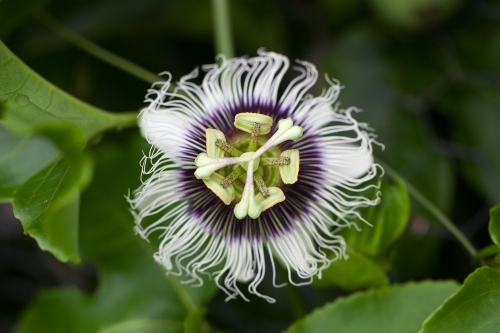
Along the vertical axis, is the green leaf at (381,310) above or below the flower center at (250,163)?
below

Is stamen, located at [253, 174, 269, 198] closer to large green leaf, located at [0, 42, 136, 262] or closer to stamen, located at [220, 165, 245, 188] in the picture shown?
stamen, located at [220, 165, 245, 188]

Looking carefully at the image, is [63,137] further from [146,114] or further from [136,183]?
[136,183]

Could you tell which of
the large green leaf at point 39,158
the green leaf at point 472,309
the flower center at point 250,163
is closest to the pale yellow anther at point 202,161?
the flower center at point 250,163

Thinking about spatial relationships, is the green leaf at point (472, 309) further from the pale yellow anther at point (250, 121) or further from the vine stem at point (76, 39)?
the vine stem at point (76, 39)

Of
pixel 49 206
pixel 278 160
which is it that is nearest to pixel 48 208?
pixel 49 206

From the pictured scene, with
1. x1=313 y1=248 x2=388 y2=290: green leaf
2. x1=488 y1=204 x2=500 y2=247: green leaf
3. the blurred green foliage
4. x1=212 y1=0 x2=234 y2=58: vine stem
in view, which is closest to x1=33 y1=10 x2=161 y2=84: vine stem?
the blurred green foliage

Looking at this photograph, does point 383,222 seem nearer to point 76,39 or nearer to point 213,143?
point 213,143
